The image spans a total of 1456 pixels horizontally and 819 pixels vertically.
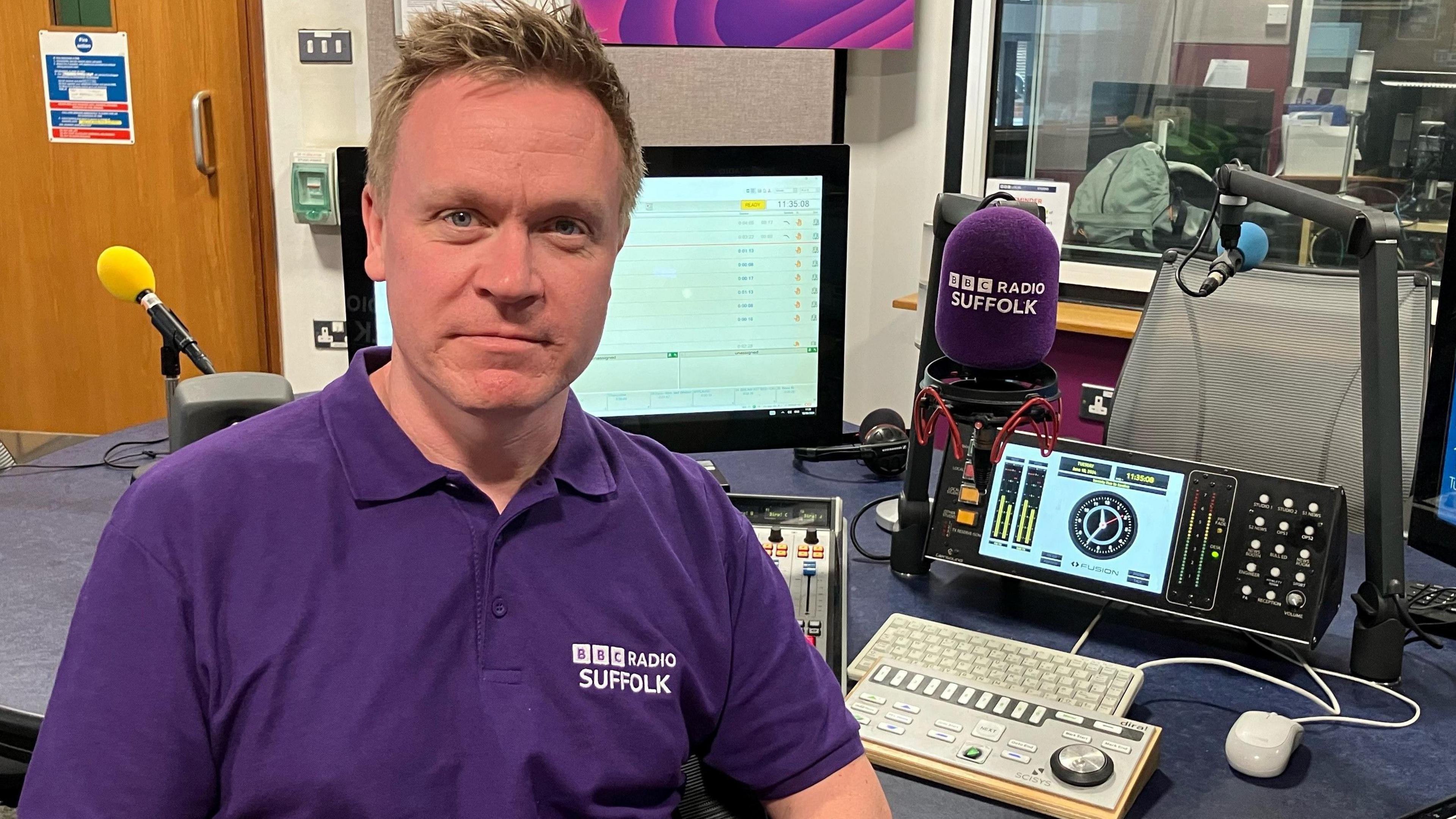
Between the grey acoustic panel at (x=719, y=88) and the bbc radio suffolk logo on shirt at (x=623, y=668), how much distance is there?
7.76 feet

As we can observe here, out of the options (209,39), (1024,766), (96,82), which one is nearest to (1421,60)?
(1024,766)

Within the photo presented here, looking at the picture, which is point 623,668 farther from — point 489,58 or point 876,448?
point 876,448

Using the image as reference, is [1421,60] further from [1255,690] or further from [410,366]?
[410,366]

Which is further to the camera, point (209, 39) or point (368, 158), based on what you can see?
point (209, 39)

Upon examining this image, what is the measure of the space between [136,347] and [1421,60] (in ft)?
12.0

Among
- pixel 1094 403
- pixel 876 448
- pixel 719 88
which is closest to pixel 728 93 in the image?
pixel 719 88

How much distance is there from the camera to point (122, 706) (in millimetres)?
798

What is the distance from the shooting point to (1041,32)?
11.4 ft

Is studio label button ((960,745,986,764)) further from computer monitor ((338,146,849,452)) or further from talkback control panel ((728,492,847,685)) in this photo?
computer monitor ((338,146,849,452))

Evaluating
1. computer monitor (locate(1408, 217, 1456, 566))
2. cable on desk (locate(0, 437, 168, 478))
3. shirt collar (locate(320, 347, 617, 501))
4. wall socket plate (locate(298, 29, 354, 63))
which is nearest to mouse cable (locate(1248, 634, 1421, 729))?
computer monitor (locate(1408, 217, 1456, 566))

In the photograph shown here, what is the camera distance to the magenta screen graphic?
312 cm

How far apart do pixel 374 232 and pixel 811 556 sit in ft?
1.88

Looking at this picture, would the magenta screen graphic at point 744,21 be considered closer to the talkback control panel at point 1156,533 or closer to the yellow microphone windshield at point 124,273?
the yellow microphone windshield at point 124,273

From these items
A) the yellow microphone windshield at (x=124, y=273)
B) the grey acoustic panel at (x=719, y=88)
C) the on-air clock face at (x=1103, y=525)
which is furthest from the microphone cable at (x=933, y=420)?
the grey acoustic panel at (x=719, y=88)
